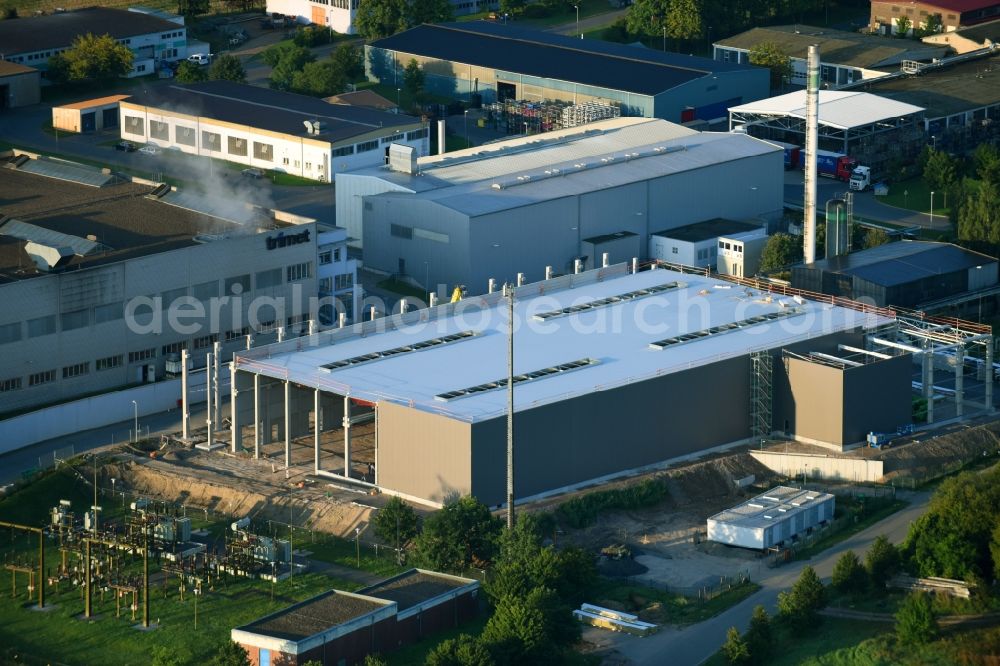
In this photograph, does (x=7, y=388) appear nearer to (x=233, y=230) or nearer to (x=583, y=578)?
(x=233, y=230)

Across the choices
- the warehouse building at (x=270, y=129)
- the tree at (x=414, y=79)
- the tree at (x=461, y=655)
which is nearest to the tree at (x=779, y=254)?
the warehouse building at (x=270, y=129)

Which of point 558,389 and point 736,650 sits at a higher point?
point 558,389

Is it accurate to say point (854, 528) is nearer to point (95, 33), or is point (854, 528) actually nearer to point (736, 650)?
point (736, 650)

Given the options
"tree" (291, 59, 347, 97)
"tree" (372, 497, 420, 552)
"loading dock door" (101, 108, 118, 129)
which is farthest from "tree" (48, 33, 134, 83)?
"tree" (372, 497, 420, 552)

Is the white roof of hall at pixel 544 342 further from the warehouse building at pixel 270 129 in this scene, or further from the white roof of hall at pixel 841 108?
the white roof of hall at pixel 841 108

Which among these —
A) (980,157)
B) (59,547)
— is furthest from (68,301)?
(980,157)

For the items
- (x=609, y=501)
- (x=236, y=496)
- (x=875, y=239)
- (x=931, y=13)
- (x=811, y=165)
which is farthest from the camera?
(x=931, y=13)

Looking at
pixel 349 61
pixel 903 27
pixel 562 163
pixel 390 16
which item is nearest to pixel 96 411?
pixel 562 163

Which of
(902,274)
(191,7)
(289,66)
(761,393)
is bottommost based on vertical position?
(761,393)
